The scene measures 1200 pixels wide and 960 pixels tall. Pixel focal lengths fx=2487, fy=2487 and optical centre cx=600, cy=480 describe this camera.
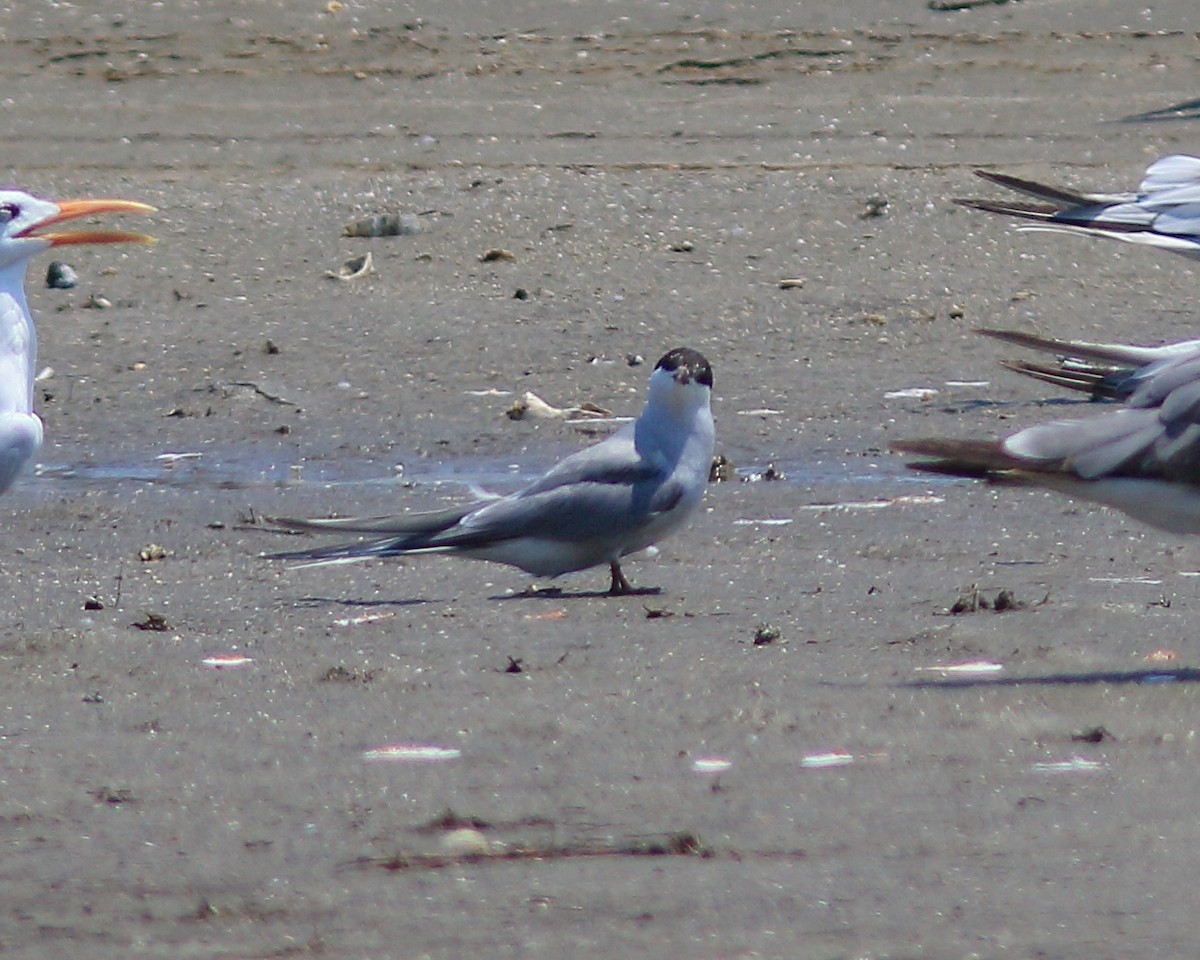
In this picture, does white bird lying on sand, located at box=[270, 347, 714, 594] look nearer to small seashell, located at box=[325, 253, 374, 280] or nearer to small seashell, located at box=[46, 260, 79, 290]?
small seashell, located at box=[325, 253, 374, 280]

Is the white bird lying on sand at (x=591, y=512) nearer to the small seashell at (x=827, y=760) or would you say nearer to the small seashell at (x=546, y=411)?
the small seashell at (x=827, y=760)

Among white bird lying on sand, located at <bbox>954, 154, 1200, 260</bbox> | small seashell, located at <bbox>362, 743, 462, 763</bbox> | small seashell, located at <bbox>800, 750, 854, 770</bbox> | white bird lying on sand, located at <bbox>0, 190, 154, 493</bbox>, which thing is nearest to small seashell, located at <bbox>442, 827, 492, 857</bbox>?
small seashell, located at <bbox>362, 743, 462, 763</bbox>

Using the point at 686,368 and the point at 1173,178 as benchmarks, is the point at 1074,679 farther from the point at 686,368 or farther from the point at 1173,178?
the point at 1173,178

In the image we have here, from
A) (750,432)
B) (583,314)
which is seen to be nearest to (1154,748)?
(750,432)

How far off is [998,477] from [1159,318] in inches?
213

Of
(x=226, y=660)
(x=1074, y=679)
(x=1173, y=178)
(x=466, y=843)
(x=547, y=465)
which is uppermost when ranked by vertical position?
(x=1173, y=178)

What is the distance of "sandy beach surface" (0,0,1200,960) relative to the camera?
13.2 feet

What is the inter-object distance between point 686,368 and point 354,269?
482 centimetres

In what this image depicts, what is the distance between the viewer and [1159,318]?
10648mm

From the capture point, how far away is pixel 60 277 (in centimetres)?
1130

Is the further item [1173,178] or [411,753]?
[1173,178]

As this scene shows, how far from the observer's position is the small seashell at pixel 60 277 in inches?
444

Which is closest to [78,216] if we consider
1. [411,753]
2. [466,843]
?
[411,753]

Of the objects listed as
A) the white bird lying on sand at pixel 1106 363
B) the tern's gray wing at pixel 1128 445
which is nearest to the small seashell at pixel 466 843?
the tern's gray wing at pixel 1128 445
